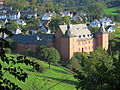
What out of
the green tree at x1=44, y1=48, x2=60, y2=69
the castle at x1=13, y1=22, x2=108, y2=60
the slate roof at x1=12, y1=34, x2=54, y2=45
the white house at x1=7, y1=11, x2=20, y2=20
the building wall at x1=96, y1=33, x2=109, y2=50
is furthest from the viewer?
the white house at x1=7, y1=11, x2=20, y2=20

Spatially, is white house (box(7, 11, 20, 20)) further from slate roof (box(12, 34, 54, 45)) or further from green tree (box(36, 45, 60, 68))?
green tree (box(36, 45, 60, 68))

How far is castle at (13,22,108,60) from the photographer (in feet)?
111

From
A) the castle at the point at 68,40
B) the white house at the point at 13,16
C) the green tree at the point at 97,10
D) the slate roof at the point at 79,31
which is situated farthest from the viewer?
the green tree at the point at 97,10

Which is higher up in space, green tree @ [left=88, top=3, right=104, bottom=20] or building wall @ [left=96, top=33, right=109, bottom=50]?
green tree @ [left=88, top=3, right=104, bottom=20]

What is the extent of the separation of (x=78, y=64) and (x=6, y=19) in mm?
46472

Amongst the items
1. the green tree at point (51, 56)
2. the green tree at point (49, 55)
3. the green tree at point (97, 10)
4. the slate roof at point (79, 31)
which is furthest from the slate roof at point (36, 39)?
the green tree at point (97, 10)

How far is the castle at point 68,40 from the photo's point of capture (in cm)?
3371

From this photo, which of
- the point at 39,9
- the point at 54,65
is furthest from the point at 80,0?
the point at 54,65

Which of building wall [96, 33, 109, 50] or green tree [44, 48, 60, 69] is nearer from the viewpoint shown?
green tree [44, 48, 60, 69]

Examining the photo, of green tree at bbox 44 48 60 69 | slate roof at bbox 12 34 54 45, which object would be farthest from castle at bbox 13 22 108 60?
green tree at bbox 44 48 60 69

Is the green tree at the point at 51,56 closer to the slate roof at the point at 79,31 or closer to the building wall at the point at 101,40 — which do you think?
the slate roof at the point at 79,31

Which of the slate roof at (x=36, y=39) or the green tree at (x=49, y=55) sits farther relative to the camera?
the slate roof at (x=36, y=39)

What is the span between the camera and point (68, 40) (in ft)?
110

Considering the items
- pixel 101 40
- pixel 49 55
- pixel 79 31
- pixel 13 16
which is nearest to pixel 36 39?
pixel 79 31
